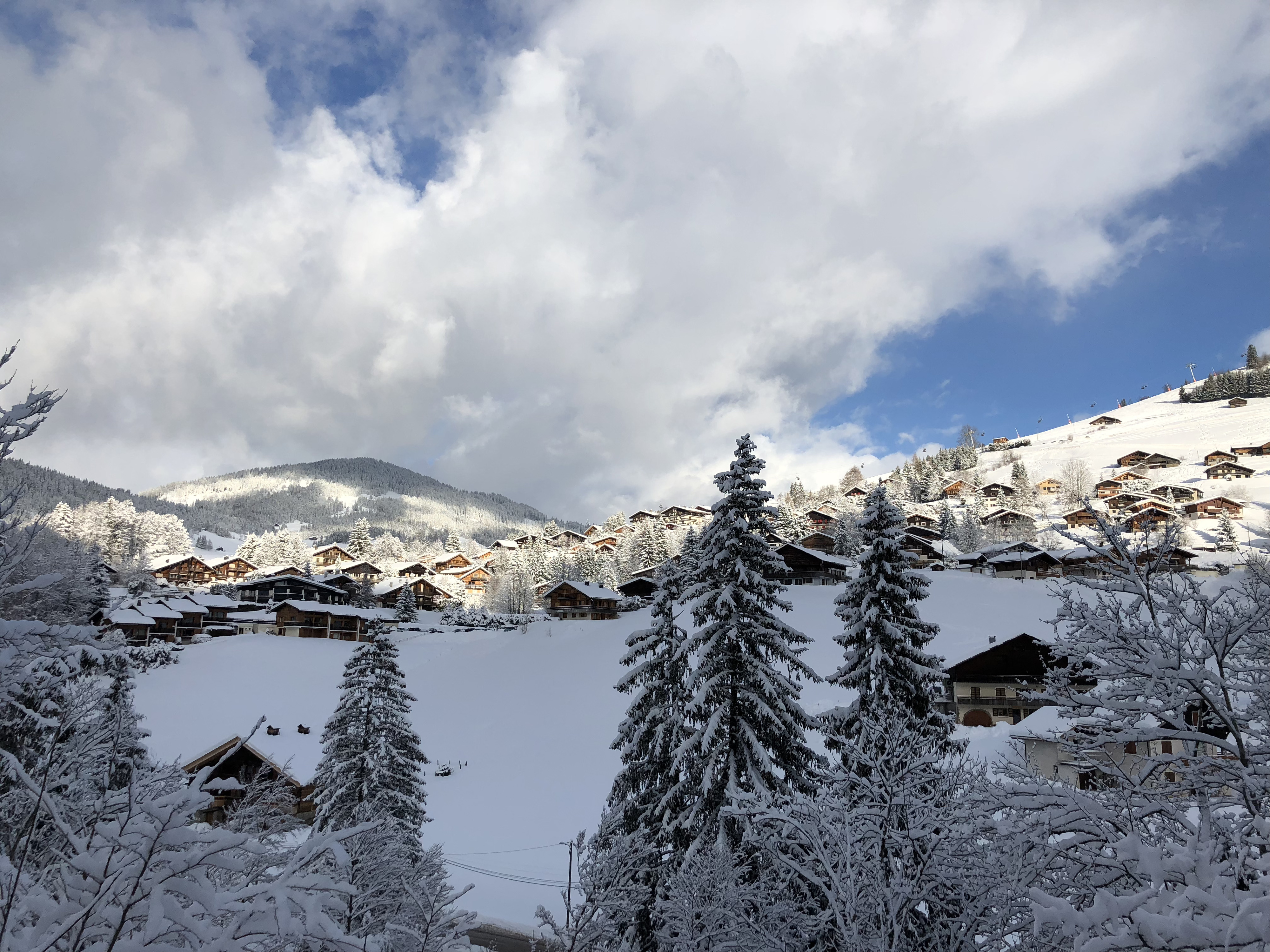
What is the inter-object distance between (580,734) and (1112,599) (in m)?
44.0

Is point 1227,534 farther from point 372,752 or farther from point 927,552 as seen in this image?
point 372,752

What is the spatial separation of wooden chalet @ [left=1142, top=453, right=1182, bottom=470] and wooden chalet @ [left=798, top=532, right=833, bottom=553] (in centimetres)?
7391

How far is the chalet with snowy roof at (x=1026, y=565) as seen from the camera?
72.1 m

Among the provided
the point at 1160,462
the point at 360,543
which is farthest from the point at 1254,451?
the point at 360,543

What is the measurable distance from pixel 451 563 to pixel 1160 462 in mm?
136187

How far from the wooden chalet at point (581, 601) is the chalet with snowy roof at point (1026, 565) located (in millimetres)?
42562

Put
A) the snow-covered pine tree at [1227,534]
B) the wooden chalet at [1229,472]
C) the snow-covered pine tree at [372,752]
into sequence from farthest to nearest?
the wooden chalet at [1229,472]
the snow-covered pine tree at [1227,534]
the snow-covered pine tree at [372,752]

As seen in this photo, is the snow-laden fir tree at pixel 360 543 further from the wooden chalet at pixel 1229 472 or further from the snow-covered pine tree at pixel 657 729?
the wooden chalet at pixel 1229 472

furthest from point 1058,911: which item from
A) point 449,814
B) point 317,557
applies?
point 317,557

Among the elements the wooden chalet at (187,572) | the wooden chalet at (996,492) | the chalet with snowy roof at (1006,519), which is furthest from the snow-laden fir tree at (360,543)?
the wooden chalet at (996,492)

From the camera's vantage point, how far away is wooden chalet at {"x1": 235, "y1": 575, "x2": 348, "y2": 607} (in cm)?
8544

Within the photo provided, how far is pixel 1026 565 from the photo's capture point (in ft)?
242

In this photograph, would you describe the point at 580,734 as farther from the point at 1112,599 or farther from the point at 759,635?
the point at 1112,599

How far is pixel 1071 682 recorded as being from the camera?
812cm
